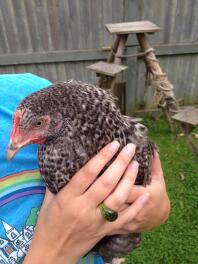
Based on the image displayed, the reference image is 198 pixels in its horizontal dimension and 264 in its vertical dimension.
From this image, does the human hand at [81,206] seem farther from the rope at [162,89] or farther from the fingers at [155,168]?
the rope at [162,89]

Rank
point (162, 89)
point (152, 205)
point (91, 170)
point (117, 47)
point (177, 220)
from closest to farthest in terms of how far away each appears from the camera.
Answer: point (91, 170)
point (152, 205)
point (177, 220)
point (162, 89)
point (117, 47)

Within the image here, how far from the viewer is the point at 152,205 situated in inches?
41.1

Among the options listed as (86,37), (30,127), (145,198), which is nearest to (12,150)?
(30,127)

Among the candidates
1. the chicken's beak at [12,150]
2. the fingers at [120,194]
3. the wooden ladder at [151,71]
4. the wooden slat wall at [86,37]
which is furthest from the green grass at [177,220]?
the chicken's beak at [12,150]

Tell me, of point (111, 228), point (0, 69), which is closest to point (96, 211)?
point (111, 228)

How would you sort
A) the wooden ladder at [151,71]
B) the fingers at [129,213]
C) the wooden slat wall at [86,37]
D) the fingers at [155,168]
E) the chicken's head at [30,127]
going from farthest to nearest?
the wooden slat wall at [86,37], the wooden ladder at [151,71], the fingers at [155,168], the fingers at [129,213], the chicken's head at [30,127]

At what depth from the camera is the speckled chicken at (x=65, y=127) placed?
827mm

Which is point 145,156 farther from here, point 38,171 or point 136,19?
point 136,19

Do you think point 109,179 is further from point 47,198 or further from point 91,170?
point 47,198

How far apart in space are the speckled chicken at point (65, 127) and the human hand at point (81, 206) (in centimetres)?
4

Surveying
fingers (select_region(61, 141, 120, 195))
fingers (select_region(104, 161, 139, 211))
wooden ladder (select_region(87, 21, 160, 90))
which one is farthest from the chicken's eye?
wooden ladder (select_region(87, 21, 160, 90))

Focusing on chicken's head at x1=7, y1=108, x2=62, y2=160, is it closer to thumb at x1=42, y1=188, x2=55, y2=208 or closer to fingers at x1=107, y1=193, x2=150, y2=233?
thumb at x1=42, y1=188, x2=55, y2=208

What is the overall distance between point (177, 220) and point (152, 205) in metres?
1.82

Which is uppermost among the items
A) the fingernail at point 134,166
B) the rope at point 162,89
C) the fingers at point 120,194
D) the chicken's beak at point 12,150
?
the chicken's beak at point 12,150
